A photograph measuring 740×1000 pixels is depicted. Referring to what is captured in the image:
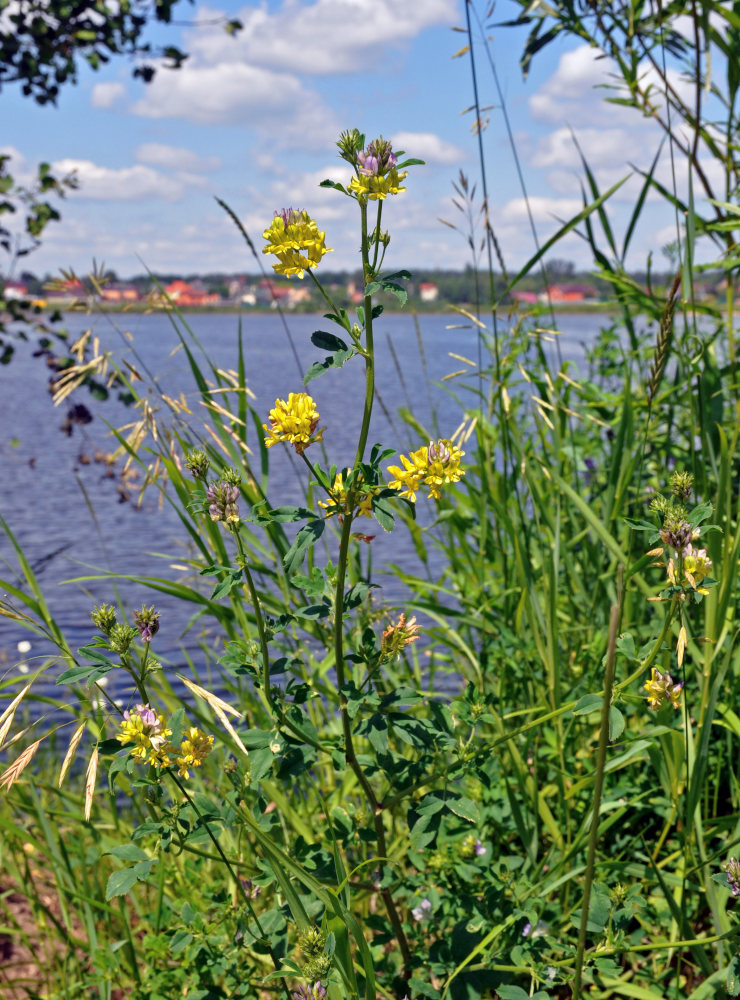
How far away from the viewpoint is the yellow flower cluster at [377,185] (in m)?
1.04

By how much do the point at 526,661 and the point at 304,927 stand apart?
86cm

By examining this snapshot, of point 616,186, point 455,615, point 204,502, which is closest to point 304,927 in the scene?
point 204,502

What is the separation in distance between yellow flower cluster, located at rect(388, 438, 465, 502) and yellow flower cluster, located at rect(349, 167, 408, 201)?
320mm

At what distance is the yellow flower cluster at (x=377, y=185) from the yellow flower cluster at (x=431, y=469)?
0.32m

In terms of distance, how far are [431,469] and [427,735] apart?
365 millimetres

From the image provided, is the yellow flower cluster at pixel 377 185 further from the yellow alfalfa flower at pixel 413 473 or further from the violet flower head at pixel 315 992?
the violet flower head at pixel 315 992

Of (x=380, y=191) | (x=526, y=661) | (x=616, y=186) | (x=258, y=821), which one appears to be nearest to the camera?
(x=380, y=191)

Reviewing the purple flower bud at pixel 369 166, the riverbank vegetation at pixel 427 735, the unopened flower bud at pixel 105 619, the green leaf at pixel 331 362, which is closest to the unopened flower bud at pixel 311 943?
the riverbank vegetation at pixel 427 735

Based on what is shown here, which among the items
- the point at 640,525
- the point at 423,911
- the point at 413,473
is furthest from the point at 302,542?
the point at 423,911

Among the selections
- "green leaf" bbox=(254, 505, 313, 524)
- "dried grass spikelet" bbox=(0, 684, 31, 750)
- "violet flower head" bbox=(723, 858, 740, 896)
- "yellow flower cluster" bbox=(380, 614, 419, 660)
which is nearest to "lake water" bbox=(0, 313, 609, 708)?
"green leaf" bbox=(254, 505, 313, 524)

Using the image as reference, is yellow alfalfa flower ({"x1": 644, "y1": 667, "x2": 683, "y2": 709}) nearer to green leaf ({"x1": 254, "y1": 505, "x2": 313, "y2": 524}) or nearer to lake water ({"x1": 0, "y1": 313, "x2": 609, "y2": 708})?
green leaf ({"x1": 254, "y1": 505, "x2": 313, "y2": 524})

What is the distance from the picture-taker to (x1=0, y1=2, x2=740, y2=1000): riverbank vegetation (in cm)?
107

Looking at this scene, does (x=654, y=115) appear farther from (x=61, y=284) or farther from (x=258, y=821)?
(x=258, y=821)

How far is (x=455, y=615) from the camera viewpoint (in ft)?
5.75
